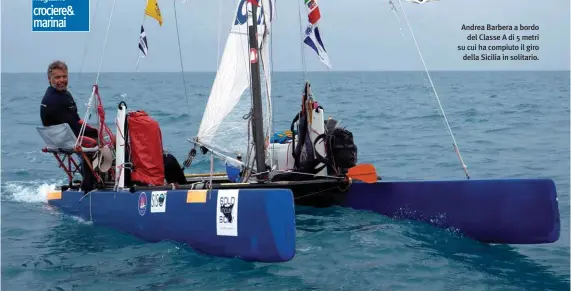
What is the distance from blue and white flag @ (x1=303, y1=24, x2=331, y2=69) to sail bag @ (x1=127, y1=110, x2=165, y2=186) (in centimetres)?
175

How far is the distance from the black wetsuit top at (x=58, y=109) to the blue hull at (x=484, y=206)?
308cm

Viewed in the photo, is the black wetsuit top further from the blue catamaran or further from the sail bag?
the sail bag

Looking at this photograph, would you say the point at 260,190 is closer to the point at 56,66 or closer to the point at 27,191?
the point at 56,66

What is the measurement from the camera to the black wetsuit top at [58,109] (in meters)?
7.76

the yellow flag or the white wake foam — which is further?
the white wake foam

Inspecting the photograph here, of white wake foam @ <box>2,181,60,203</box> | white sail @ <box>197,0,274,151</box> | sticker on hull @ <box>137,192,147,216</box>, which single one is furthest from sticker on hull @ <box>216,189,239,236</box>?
white wake foam @ <box>2,181,60,203</box>

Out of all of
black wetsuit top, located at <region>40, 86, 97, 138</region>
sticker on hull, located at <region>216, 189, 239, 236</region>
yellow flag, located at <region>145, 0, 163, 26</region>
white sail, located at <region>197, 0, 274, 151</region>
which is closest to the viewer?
sticker on hull, located at <region>216, 189, 239, 236</region>

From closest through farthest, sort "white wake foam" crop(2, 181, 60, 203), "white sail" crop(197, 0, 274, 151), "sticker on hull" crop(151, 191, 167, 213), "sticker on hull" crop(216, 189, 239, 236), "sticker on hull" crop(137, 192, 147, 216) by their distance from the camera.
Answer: "sticker on hull" crop(216, 189, 239, 236)
"sticker on hull" crop(151, 191, 167, 213)
"sticker on hull" crop(137, 192, 147, 216)
"white sail" crop(197, 0, 274, 151)
"white wake foam" crop(2, 181, 60, 203)

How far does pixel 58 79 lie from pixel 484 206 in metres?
4.20

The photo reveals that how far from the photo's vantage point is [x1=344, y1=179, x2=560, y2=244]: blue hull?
706 centimetres

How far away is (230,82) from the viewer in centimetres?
911

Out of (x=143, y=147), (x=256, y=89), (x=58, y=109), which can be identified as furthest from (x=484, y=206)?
(x=58, y=109)

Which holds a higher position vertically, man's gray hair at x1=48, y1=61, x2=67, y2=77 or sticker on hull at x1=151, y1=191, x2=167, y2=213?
man's gray hair at x1=48, y1=61, x2=67, y2=77

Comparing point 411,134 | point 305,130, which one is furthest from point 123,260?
point 411,134
